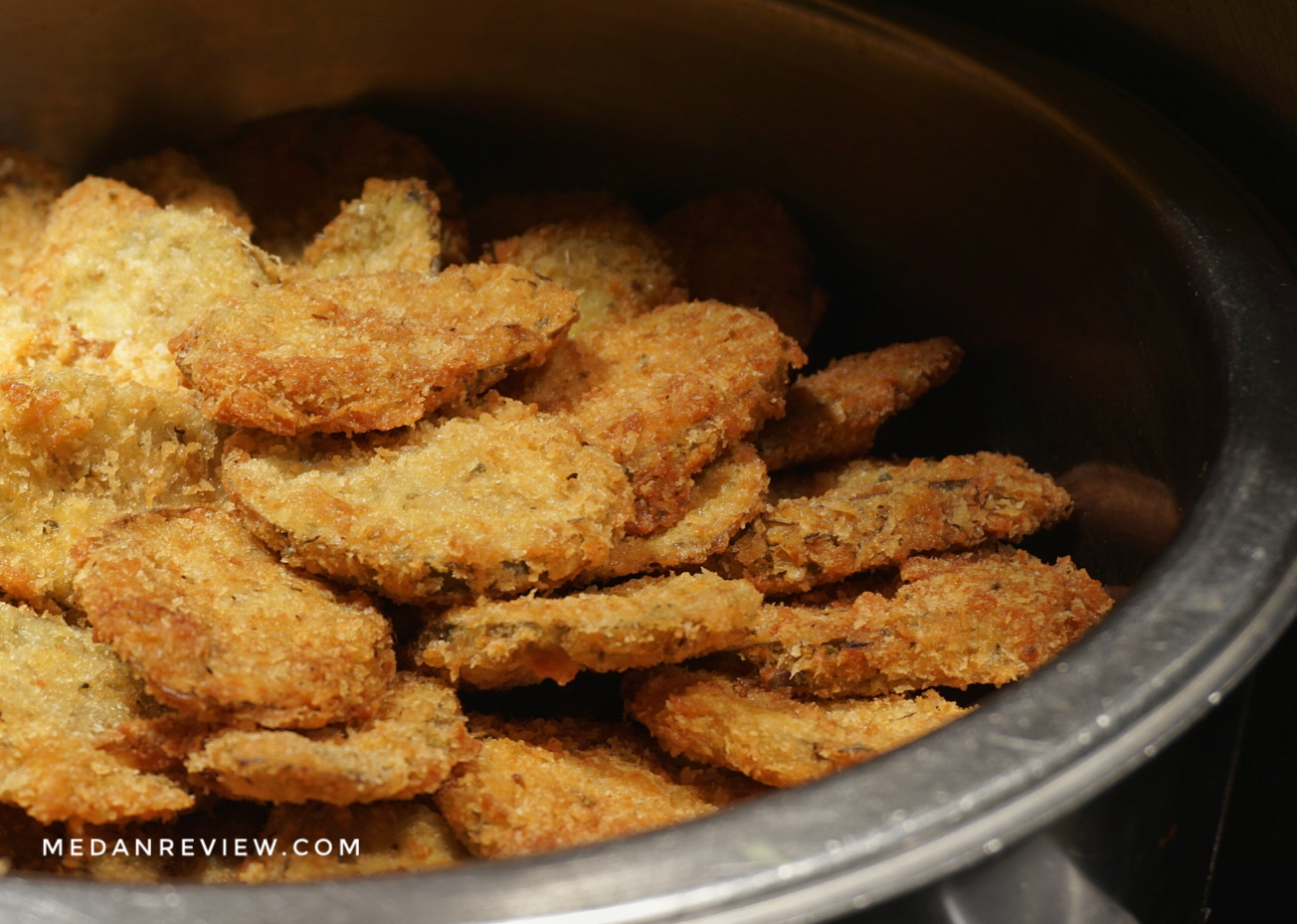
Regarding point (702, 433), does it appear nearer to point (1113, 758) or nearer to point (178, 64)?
point (1113, 758)

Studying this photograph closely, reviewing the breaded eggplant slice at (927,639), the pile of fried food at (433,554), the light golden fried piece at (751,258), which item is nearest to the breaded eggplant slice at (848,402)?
the pile of fried food at (433,554)

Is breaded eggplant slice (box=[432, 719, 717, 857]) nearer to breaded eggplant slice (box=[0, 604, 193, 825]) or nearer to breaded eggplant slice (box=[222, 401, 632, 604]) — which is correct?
breaded eggplant slice (box=[222, 401, 632, 604])

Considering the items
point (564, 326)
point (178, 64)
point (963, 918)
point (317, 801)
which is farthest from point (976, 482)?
point (178, 64)

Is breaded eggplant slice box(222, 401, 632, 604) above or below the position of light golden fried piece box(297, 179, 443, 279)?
below

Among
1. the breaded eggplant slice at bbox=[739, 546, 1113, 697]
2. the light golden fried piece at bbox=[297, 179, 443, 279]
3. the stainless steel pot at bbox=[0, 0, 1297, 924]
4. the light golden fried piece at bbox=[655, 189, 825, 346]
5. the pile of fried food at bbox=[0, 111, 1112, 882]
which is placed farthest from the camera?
the light golden fried piece at bbox=[655, 189, 825, 346]

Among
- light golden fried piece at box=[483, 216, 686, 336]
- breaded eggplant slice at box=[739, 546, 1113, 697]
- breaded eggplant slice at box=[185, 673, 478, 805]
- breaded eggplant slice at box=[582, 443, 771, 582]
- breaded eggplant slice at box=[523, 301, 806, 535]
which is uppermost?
light golden fried piece at box=[483, 216, 686, 336]

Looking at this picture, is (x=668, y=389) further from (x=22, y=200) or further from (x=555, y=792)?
(x=22, y=200)

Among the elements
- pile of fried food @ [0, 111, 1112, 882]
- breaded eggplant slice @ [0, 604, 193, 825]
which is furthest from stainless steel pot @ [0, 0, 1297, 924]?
breaded eggplant slice @ [0, 604, 193, 825]
